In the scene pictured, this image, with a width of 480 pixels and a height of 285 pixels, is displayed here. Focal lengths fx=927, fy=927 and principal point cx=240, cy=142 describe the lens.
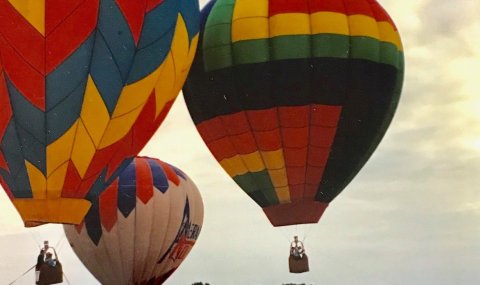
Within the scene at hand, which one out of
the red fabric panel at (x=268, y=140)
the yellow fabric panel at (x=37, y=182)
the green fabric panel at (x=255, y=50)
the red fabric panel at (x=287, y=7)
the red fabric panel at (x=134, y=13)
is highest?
the red fabric panel at (x=287, y=7)

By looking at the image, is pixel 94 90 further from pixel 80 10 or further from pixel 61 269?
pixel 61 269

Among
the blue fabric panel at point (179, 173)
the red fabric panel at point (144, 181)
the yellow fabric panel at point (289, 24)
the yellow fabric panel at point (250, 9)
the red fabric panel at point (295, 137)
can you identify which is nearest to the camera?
the yellow fabric panel at point (289, 24)

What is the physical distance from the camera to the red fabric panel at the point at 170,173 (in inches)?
816

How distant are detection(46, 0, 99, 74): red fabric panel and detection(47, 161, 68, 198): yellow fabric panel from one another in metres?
1.36

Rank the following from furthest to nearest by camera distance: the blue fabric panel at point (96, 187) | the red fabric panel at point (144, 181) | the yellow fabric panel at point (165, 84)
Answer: the red fabric panel at point (144, 181) → the yellow fabric panel at point (165, 84) → the blue fabric panel at point (96, 187)

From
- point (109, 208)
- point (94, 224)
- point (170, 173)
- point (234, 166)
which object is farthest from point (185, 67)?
point (170, 173)

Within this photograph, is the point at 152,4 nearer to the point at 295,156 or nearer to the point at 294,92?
the point at 294,92

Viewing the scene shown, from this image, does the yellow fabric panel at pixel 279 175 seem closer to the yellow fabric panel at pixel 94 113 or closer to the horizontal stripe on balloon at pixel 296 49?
the horizontal stripe on balloon at pixel 296 49

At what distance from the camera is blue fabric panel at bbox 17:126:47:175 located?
12.5 m

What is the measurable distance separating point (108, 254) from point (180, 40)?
7.59 metres

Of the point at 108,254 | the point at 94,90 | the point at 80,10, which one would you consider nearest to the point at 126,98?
the point at 94,90

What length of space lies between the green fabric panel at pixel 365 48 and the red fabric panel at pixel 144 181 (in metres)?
5.68

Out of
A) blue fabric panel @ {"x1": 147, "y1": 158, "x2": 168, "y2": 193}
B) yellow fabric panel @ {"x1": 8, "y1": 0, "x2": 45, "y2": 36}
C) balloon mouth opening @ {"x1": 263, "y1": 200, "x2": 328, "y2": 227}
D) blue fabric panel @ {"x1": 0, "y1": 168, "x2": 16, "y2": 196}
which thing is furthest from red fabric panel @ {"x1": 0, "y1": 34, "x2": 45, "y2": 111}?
blue fabric panel @ {"x1": 147, "y1": 158, "x2": 168, "y2": 193}

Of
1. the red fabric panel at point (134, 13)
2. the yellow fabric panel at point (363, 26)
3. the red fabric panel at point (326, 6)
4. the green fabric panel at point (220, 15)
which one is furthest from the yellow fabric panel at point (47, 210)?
the yellow fabric panel at point (363, 26)
